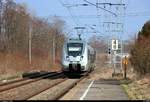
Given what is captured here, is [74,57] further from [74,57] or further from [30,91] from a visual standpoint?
[30,91]

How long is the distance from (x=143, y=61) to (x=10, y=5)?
49.2m

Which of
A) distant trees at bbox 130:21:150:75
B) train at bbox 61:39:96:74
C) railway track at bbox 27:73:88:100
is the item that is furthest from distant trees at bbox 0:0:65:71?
railway track at bbox 27:73:88:100

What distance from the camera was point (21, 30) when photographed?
85.6 metres

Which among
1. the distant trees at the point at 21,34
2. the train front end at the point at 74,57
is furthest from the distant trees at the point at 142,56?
the distant trees at the point at 21,34

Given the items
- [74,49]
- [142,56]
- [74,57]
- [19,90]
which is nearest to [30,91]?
[19,90]

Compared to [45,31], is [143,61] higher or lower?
lower

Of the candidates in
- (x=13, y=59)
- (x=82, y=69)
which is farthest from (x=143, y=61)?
(x=13, y=59)

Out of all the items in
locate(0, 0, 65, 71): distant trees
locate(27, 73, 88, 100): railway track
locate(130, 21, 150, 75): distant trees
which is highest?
locate(0, 0, 65, 71): distant trees

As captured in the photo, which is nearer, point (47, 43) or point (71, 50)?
point (71, 50)

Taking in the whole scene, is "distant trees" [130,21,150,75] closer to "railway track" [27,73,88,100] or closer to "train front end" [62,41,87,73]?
"train front end" [62,41,87,73]

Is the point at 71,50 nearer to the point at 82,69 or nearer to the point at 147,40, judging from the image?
the point at 82,69

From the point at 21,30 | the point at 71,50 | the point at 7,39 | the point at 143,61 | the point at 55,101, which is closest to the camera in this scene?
the point at 55,101

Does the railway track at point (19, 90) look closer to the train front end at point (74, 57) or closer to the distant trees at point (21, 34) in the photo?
the train front end at point (74, 57)

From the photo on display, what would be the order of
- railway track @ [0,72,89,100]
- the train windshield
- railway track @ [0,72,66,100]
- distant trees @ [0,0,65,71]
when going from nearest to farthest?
1. railway track @ [0,72,89,100]
2. railway track @ [0,72,66,100]
3. the train windshield
4. distant trees @ [0,0,65,71]
